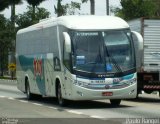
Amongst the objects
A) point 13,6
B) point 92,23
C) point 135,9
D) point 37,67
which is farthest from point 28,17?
point 92,23

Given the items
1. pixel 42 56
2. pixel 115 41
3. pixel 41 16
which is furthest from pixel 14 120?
pixel 41 16

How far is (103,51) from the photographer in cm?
2158

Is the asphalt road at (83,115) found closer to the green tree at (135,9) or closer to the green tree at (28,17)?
the green tree at (135,9)

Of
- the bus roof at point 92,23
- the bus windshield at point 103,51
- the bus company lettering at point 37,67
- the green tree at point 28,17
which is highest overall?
the green tree at point 28,17

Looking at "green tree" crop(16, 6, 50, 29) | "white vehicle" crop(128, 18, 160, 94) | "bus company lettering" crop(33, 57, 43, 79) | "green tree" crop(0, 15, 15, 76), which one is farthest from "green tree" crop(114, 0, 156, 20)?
"white vehicle" crop(128, 18, 160, 94)

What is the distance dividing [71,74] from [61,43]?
1.57 m

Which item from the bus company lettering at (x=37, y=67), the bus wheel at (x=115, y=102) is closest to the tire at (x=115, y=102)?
the bus wheel at (x=115, y=102)

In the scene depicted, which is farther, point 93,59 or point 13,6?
point 13,6

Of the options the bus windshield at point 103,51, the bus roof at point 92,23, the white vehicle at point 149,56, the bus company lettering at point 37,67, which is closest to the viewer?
the bus windshield at point 103,51

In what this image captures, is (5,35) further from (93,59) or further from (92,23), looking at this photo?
(93,59)

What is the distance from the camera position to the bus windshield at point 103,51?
21328 millimetres

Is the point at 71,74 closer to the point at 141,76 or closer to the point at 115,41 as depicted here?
the point at 115,41

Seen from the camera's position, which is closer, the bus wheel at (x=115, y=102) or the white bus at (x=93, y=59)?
the white bus at (x=93, y=59)

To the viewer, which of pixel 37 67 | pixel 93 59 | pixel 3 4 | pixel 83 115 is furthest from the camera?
pixel 3 4
